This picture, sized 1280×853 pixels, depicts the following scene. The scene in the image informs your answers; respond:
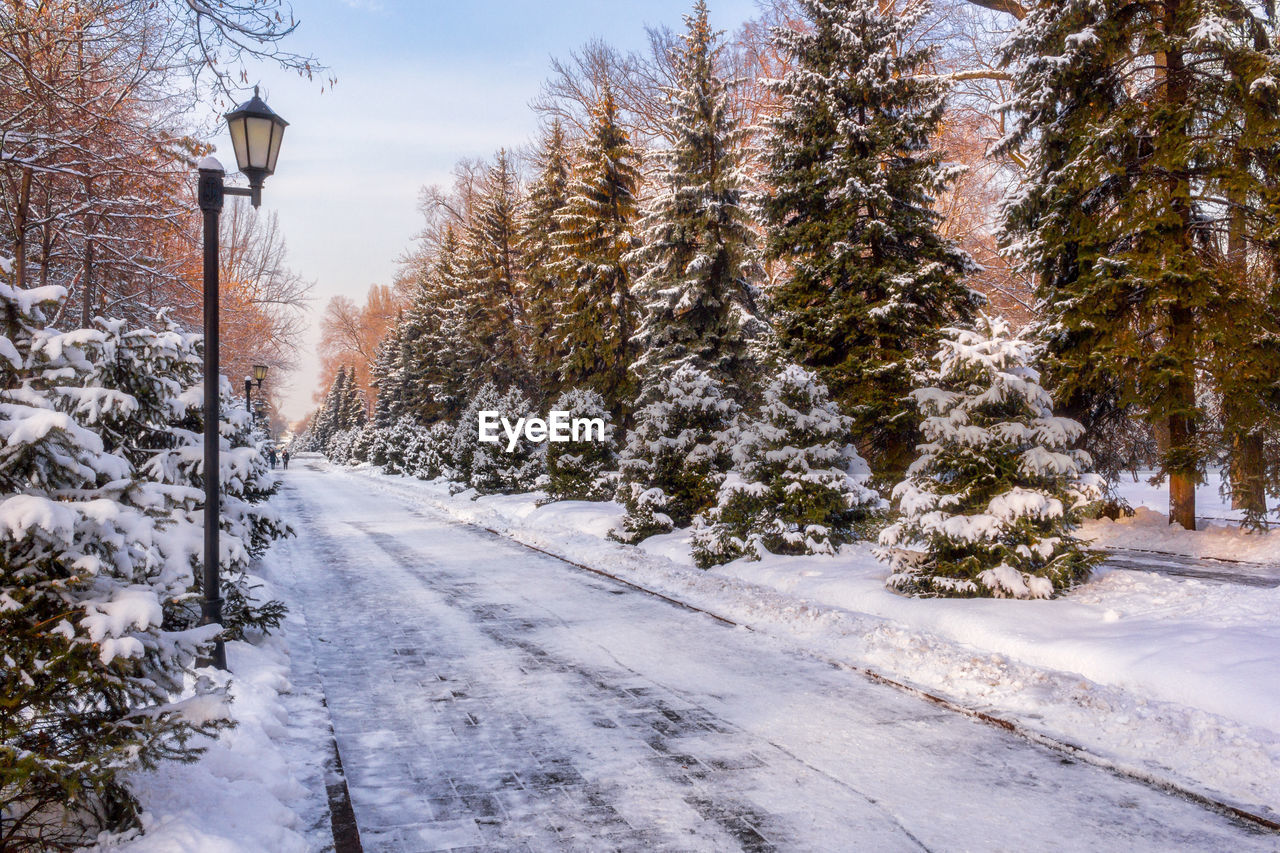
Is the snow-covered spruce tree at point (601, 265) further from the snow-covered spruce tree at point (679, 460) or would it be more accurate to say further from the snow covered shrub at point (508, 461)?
the snow-covered spruce tree at point (679, 460)

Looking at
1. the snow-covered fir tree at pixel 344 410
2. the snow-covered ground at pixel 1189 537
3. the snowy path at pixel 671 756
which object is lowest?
the snowy path at pixel 671 756

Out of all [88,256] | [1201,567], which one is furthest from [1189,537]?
[88,256]

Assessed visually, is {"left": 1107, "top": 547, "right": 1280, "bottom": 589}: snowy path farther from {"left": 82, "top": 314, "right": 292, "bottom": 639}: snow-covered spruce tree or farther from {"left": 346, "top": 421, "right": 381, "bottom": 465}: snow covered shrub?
{"left": 346, "top": 421, "right": 381, "bottom": 465}: snow covered shrub

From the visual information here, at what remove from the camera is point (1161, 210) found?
15.6 meters

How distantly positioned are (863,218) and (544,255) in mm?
18351

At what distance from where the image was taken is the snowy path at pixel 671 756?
14.0ft

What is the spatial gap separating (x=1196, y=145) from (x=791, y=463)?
34.0ft

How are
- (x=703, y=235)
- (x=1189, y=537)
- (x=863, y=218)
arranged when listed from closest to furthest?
(x=863, y=218) < (x=1189, y=537) < (x=703, y=235)

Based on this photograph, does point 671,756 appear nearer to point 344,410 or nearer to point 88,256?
point 88,256

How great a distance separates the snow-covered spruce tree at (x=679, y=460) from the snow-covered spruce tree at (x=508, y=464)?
1127cm

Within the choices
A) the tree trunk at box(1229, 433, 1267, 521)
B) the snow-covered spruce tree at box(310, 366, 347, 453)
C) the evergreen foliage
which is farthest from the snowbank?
the snow-covered spruce tree at box(310, 366, 347, 453)

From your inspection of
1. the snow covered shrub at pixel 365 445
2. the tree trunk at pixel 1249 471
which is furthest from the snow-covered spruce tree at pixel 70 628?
the snow covered shrub at pixel 365 445

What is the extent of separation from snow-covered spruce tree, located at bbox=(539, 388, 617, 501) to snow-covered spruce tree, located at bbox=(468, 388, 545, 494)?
4.39 meters

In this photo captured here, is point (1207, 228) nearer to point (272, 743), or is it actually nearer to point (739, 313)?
point (739, 313)
